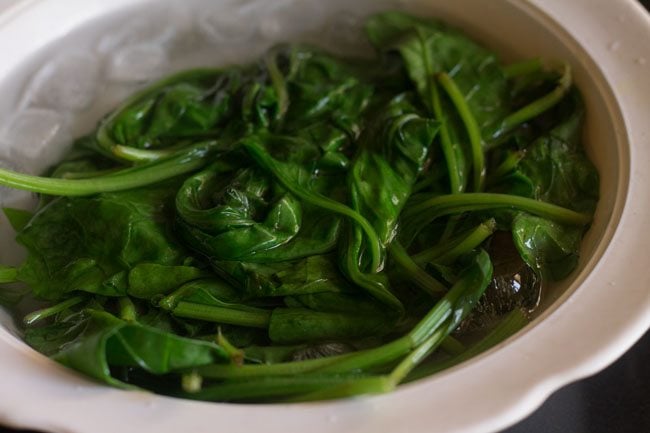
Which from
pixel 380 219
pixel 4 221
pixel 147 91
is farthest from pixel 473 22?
pixel 4 221

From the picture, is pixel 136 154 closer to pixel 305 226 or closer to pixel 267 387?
pixel 305 226

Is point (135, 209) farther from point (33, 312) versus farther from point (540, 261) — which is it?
point (540, 261)

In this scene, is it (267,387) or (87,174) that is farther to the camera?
(87,174)

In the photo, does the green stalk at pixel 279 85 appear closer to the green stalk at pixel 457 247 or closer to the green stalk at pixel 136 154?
the green stalk at pixel 136 154

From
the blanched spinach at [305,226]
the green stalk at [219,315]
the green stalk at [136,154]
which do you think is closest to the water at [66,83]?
the blanched spinach at [305,226]

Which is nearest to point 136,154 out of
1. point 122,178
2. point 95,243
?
point 122,178

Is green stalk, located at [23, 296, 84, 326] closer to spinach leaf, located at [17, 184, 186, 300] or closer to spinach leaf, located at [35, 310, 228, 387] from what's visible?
spinach leaf, located at [17, 184, 186, 300]
